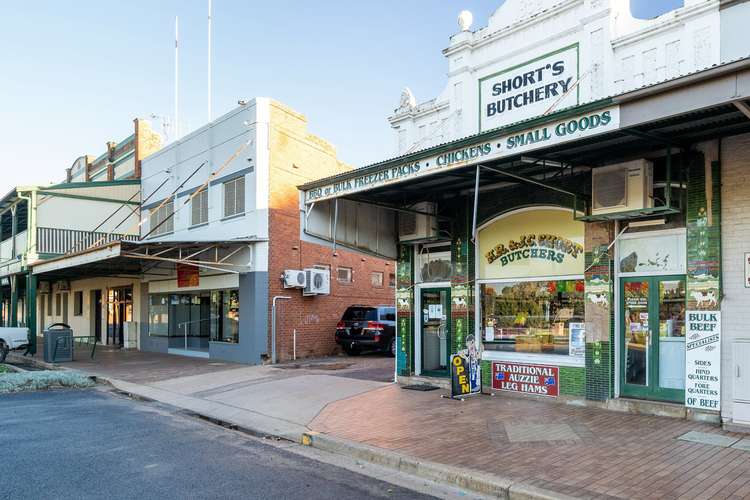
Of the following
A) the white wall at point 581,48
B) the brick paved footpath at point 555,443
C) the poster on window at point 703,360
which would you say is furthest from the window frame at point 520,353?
the white wall at point 581,48

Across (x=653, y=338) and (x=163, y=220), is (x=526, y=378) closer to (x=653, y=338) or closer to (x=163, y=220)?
(x=653, y=338)

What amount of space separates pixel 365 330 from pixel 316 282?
2.25 metres

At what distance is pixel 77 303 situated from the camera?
31.8 meters

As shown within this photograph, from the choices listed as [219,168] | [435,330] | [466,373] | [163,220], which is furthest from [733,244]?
[163,220]

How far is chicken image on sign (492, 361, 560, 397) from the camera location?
10453 millimetres

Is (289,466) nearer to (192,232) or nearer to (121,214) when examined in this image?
(192,232)

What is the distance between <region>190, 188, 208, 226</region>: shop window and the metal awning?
1419 mm

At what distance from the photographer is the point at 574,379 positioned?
1012 cm

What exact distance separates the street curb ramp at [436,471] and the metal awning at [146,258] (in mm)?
9213

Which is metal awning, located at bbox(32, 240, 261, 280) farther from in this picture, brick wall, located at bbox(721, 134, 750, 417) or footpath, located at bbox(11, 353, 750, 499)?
brick wall, located at bbox(721, 134, 750, 417)

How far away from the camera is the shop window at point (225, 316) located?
18953 millimetres

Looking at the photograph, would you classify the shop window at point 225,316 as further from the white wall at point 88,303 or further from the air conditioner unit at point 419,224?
the air conditioner unit at point 419,224

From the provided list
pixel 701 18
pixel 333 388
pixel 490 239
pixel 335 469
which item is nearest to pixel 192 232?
pixel 333 388

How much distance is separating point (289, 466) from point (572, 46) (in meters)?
Result: 8.10
